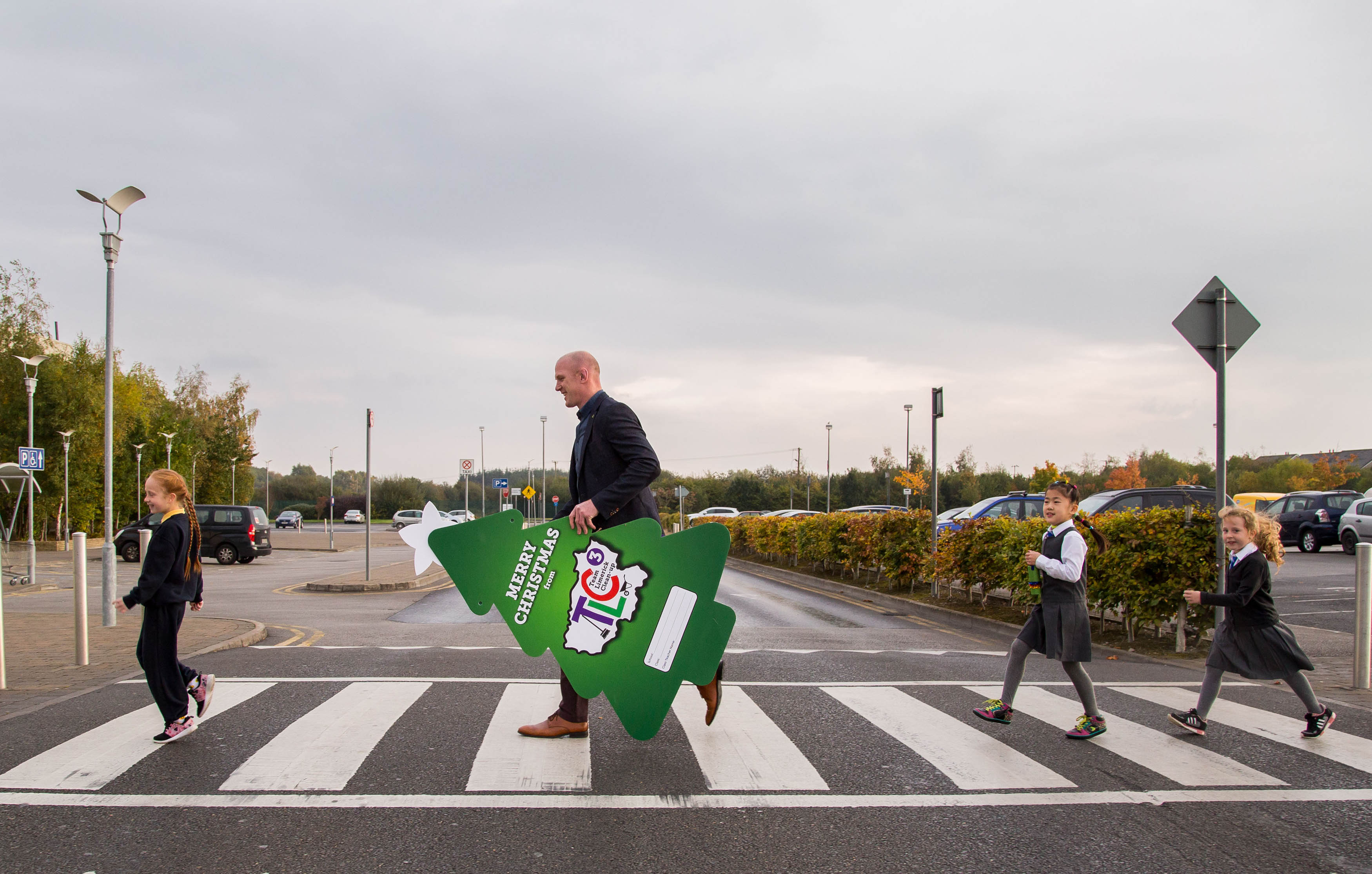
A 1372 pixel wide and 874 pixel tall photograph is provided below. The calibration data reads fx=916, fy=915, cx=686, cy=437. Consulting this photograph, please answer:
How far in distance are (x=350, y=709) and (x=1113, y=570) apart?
25.9ft

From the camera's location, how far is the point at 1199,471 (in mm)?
Answer: 77688

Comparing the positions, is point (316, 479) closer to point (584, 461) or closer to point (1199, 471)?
point (1199, 471)

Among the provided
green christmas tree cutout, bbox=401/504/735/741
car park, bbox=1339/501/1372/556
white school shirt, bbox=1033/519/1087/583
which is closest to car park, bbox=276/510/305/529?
car park, bbox=1339/501/1372/556

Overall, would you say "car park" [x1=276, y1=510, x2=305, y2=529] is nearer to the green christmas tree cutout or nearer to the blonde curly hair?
the green christmas tree cutout

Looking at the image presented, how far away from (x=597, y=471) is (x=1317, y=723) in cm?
443

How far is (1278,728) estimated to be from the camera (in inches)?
223

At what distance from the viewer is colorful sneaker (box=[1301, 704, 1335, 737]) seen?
5.33 metres

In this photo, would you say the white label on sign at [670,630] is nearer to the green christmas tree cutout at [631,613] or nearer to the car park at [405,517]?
the green christmas tree cutout at [631,613]

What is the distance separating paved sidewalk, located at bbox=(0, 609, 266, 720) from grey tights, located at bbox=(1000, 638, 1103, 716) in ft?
19.9

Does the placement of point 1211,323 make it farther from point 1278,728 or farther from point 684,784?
point 684,784

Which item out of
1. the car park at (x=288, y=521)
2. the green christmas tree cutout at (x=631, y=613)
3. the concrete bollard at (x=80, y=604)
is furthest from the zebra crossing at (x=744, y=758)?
the car park at (x=288, y=521)

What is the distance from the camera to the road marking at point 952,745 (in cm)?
444

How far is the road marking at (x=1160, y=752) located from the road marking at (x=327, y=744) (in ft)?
13.2

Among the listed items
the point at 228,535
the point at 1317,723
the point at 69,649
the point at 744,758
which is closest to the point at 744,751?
the point at 744,758
